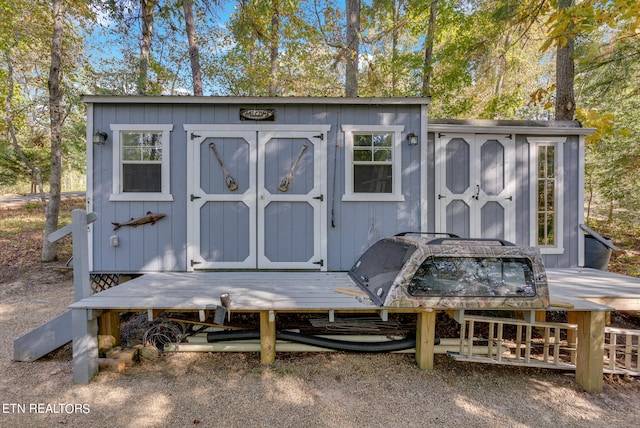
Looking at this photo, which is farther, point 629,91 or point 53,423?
point 629,91

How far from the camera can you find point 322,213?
432 cm

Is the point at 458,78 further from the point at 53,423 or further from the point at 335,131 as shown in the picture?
the point at 53,423

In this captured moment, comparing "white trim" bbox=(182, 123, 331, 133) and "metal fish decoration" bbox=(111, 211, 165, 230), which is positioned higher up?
"white trim" bbox=(182, 123, 331, 133)

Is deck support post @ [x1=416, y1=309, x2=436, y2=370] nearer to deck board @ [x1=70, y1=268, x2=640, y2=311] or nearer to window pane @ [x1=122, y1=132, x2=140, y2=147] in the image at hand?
deck board @ [x1=70, y1=268, x2=640, y2=311]

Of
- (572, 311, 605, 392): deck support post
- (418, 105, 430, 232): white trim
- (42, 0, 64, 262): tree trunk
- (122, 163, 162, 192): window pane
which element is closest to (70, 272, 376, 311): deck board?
(122, 163, 162, 192): window pane

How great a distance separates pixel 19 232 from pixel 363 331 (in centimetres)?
1216

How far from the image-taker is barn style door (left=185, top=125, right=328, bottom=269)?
4293 millimetres

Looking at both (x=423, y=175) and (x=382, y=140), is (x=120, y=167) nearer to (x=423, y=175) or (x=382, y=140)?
(x=382, y=140)

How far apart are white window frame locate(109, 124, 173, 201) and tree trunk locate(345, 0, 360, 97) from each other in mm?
5703

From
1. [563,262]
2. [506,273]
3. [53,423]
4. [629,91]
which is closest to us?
[53,423]

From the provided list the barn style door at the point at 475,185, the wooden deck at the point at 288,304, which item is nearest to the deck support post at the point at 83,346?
the wooden deck at the point at 288,304

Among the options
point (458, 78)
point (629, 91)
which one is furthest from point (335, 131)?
point (629, 91)

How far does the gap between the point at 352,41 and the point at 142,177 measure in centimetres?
676

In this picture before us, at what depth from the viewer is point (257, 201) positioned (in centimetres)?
431
